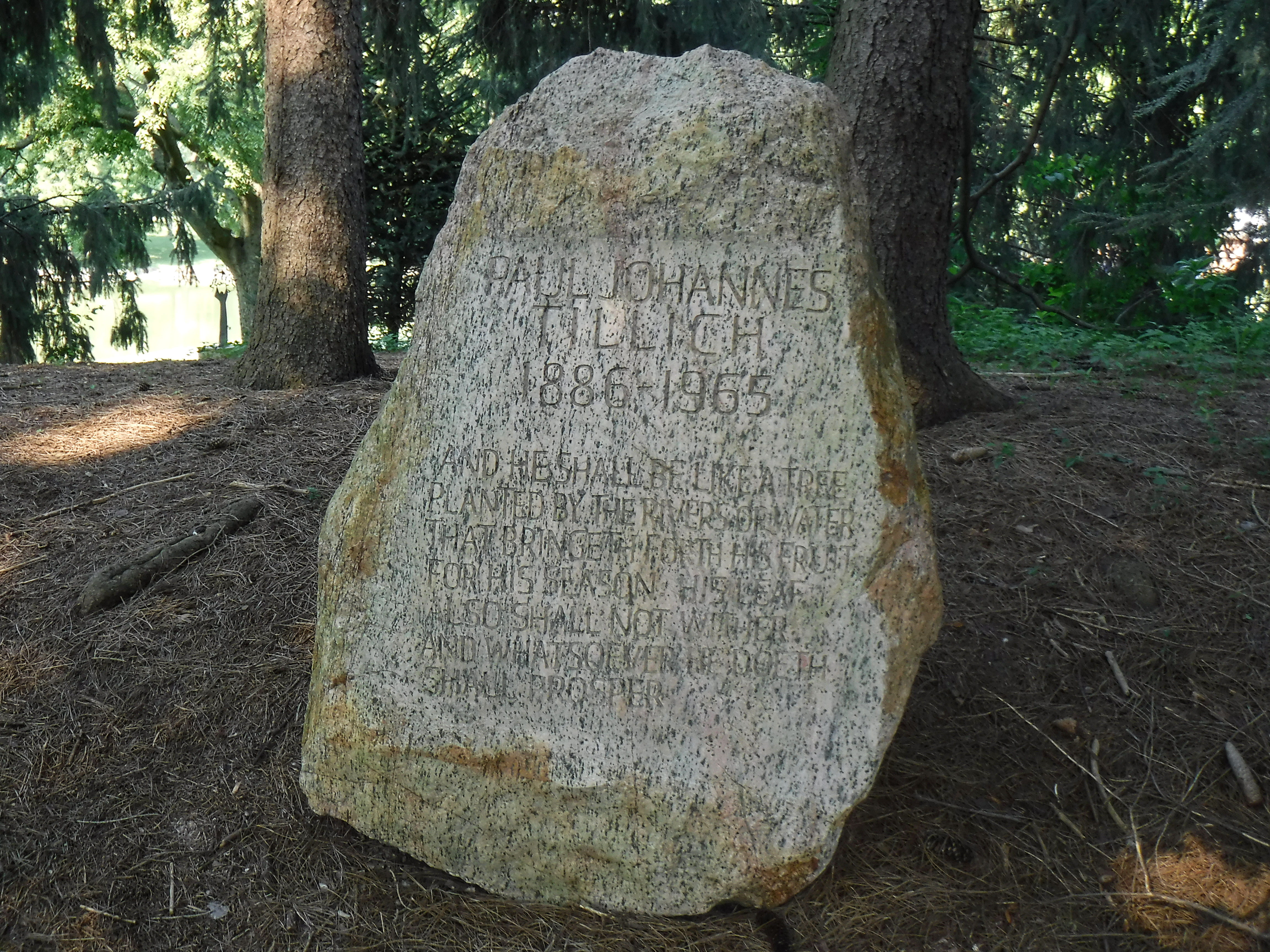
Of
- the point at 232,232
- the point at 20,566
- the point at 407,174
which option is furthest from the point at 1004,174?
the point at 232,232

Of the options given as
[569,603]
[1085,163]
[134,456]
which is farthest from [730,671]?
[1085,163]

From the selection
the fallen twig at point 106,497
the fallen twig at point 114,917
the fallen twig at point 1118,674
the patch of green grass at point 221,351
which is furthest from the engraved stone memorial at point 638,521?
the patch of green grass at point 221,351

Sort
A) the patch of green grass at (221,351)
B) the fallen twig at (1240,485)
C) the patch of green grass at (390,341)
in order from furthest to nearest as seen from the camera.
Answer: the patch of green grass at (221,351)
the patch of green grass at (390,341)
the fallen twig at (1240,485)

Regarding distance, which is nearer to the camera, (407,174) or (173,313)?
(407,174)

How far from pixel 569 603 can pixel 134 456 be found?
2935 mm

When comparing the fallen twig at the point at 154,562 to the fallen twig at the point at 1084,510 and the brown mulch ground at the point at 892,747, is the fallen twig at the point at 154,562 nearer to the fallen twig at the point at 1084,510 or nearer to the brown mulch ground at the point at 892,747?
the brown mulch ground at the point at 892,747

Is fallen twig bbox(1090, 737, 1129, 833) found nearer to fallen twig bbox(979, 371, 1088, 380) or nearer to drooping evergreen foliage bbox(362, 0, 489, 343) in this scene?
fallen twig bbox(979, 371, 1088, 380)

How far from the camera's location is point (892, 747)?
301cm

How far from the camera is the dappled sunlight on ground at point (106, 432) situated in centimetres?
454

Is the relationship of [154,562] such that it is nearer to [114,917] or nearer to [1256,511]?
[114,917]

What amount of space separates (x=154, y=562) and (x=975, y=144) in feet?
25.4

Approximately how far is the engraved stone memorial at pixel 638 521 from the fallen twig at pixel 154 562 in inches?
49.0

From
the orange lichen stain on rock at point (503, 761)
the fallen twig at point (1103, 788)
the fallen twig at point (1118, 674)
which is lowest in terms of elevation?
the fallen twig at point (1103, 788)

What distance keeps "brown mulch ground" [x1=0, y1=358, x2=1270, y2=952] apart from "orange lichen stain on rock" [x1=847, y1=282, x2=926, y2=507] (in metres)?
1.00
